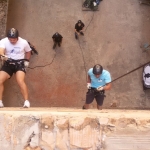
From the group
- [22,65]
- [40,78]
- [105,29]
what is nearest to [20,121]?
[22,65]

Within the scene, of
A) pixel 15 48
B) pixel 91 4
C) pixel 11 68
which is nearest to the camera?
pixel 15 48

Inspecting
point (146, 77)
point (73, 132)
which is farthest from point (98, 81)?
point (146, 77)

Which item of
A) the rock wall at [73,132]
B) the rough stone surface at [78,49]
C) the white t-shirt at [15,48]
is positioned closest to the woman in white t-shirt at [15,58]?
the white t-shirt at [15,48]

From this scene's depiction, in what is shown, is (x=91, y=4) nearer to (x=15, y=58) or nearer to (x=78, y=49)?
(x=78, y=49)

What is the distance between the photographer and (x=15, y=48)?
166 inches

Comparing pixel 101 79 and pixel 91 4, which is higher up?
pixel 91 4

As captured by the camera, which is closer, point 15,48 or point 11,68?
point 15,48

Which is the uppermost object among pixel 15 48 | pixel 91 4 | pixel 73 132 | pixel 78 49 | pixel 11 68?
pixel 91 4

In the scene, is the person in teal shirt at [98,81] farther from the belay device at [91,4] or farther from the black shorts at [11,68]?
the belay device at [91,4]

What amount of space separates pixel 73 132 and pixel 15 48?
187 cm

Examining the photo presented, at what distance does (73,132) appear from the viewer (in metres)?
2.93

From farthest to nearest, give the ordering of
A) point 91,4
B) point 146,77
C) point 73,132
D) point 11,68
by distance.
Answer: point 91,4 < point 146,77 < point 11,68 < point 73,132

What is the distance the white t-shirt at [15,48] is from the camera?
4188 millimetres

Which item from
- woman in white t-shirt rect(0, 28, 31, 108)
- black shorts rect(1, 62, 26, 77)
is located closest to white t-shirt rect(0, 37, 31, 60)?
woman in white t-shirt rect(0, 28, 31, 108)
